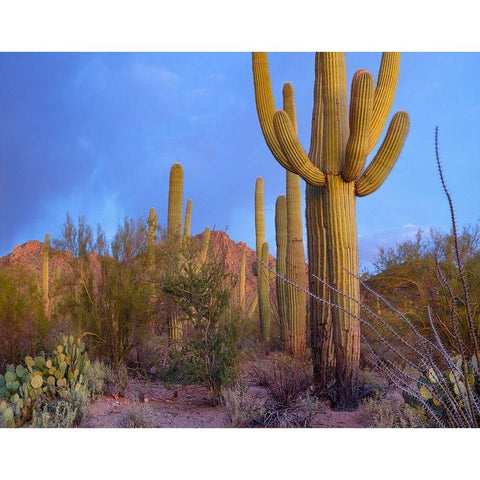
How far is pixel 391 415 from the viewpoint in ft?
21.7

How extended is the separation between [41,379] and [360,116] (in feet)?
17.4

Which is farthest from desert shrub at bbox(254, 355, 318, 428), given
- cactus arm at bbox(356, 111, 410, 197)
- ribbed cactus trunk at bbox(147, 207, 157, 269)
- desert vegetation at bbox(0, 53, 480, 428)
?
ribbed cactus trunk at bbox(147, 207, 157, 269)

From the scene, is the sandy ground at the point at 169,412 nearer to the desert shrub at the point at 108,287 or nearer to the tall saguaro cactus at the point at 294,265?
the desert shrub at the point at 108,287

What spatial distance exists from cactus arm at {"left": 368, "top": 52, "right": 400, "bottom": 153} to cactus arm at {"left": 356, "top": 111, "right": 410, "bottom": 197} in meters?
0.18

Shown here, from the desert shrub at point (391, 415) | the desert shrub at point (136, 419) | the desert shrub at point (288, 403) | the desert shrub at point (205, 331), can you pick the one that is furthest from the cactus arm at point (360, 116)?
the desert shrub at point (136, 419)

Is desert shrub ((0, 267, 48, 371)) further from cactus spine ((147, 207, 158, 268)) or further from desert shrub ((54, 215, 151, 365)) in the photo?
cactus spine ((147, 207, 158, 268))

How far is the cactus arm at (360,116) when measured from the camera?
24.3 ft

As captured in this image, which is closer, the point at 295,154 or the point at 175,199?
the point at 295,154

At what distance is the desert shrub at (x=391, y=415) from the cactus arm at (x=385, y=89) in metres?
3.52

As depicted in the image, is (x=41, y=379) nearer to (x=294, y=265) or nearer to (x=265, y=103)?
(x=265, y=103)

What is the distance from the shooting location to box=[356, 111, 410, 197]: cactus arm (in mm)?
8000

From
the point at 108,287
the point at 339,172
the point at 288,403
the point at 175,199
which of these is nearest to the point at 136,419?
the point at 288,403
